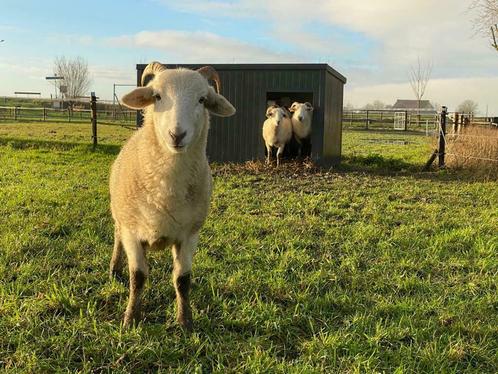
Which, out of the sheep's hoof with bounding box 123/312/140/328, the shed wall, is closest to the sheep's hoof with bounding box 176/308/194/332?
the sheep's hoof with bounding box 123/312/140/328

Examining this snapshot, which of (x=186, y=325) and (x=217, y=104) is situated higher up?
(x=217, y=104)

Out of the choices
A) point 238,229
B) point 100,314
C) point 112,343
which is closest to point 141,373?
point 112,343

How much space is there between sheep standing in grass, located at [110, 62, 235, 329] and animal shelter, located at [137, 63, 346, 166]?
874cm

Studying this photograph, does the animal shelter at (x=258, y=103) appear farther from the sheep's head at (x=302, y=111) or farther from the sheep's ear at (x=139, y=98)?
the sheep's ear at (x=139, y=98)

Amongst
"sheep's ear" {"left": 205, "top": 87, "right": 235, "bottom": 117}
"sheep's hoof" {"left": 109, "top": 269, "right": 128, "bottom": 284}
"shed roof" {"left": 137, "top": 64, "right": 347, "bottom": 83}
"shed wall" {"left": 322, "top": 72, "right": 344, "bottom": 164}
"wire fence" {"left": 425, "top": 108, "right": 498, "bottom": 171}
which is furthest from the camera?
"shed wall" {"left": 322, "top": 72, "right": 344, "bottom": 164}

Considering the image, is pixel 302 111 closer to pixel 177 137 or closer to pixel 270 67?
pixel 270 67

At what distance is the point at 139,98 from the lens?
3.58 metres

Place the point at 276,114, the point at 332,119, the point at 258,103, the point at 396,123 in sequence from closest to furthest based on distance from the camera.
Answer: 1. the point at 276,114
2. the point at 258,103
3. the point at 332,119
4. the point at 396,123

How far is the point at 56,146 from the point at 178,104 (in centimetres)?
1290

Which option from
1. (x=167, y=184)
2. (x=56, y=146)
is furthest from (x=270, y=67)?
(x=167, y=184)

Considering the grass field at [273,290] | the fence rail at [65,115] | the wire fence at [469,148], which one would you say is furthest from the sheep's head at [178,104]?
the fence rail at [65,115]

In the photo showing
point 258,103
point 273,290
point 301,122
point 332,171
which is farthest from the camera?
point 258,103

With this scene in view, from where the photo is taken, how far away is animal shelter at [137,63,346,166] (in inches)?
482

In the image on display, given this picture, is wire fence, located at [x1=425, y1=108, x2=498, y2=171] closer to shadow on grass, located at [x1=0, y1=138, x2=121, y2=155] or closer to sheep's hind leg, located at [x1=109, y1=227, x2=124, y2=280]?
shadow on grass, located at [x1=0, y1=138, x2=121, y2=155]
